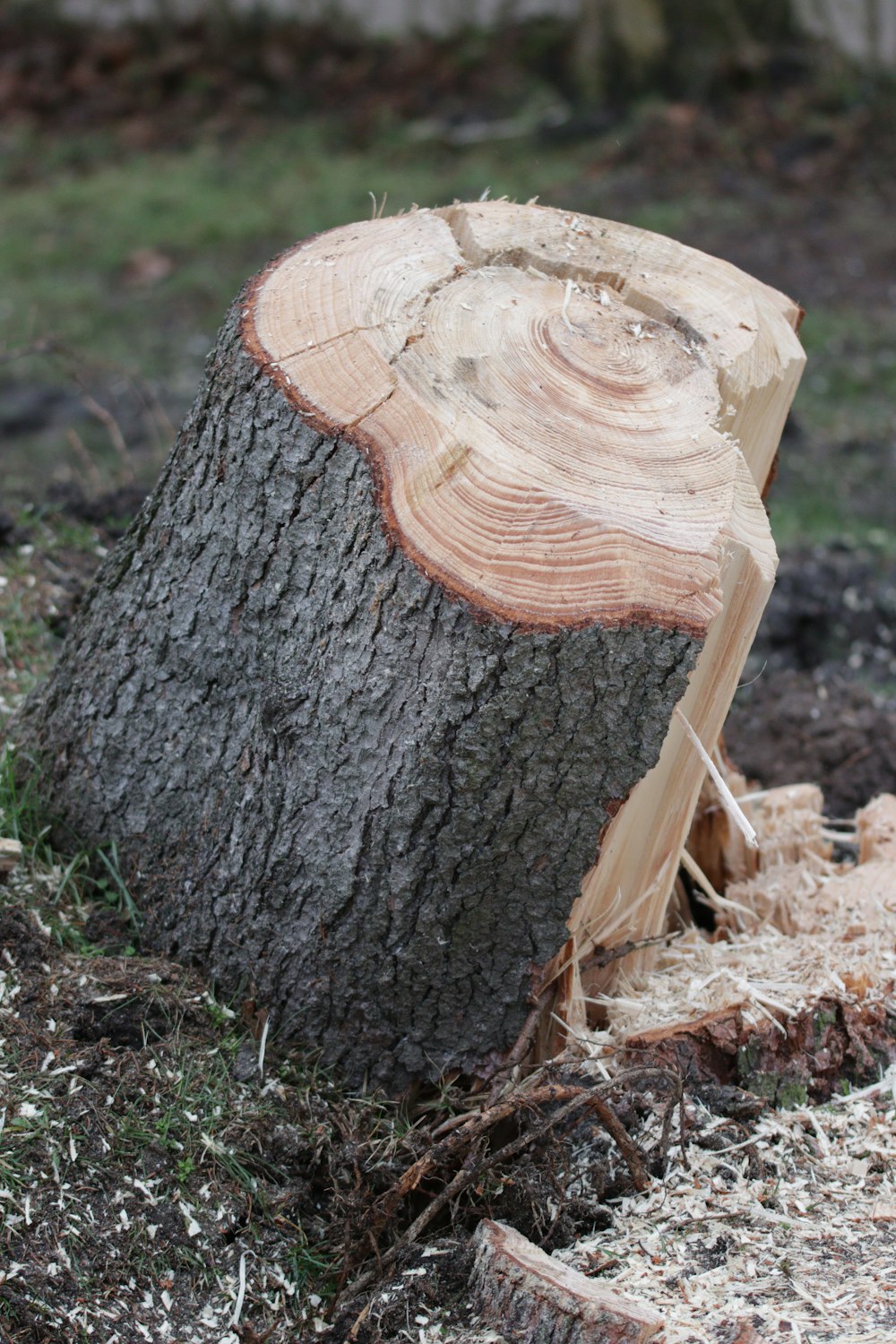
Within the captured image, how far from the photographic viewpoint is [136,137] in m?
10.1

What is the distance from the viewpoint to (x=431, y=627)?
6.32 feet

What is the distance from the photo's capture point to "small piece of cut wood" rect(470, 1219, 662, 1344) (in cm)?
176

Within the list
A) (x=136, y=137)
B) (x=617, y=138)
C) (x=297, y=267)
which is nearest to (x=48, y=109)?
(x=136, y=137)

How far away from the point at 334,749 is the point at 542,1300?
871mm

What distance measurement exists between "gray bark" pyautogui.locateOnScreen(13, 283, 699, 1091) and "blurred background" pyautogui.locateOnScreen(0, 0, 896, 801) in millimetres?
3565

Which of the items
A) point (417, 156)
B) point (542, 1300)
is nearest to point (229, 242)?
point (417, 156)

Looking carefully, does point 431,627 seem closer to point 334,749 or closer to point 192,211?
point 334,749

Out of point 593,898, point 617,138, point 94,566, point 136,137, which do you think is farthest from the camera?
point 136,137

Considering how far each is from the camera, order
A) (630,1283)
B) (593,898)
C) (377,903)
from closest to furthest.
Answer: (630,1283) < (377,903) < (593,898)

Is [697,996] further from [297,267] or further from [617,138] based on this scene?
[617,138]

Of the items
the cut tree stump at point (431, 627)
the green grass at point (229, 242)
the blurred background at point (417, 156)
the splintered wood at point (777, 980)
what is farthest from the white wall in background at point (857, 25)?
the splintered wood at point (777, 980)

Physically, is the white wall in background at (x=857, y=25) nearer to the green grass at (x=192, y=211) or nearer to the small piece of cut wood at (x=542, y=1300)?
the green grass at (x=192, y=211)

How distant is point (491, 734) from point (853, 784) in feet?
6.21

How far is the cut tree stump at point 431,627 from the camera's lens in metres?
1.93
